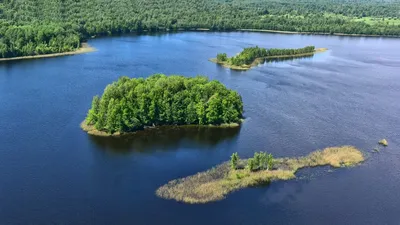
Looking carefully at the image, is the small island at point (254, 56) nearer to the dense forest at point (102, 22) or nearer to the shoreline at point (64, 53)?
the shoreline at point (64, 53)

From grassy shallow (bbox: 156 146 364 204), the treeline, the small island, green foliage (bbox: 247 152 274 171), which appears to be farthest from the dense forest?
green foliage (bbox: 247 152 274 171)

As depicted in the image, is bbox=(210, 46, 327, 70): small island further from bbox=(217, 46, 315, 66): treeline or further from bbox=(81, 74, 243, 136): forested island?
bbox=(81, 74, 243, 136): forested island

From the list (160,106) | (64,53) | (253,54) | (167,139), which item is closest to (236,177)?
(167,139)

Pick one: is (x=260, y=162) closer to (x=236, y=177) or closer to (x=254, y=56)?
(x=236, y=177)

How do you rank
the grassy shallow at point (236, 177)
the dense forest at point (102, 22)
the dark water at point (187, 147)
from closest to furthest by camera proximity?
the dark water at point (187, 147), the grassy shallow at point (236, 177), the dense forest at point (102, 22)

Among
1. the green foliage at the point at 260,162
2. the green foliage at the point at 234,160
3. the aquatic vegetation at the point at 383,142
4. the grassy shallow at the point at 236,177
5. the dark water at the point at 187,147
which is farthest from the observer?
the aquatic vegetation at the point at 383,142

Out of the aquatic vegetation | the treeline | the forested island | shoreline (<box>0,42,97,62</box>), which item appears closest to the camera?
the forested island

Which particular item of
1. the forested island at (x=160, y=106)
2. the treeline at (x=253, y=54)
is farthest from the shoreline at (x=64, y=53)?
the forested island at (x=160, y=106)
